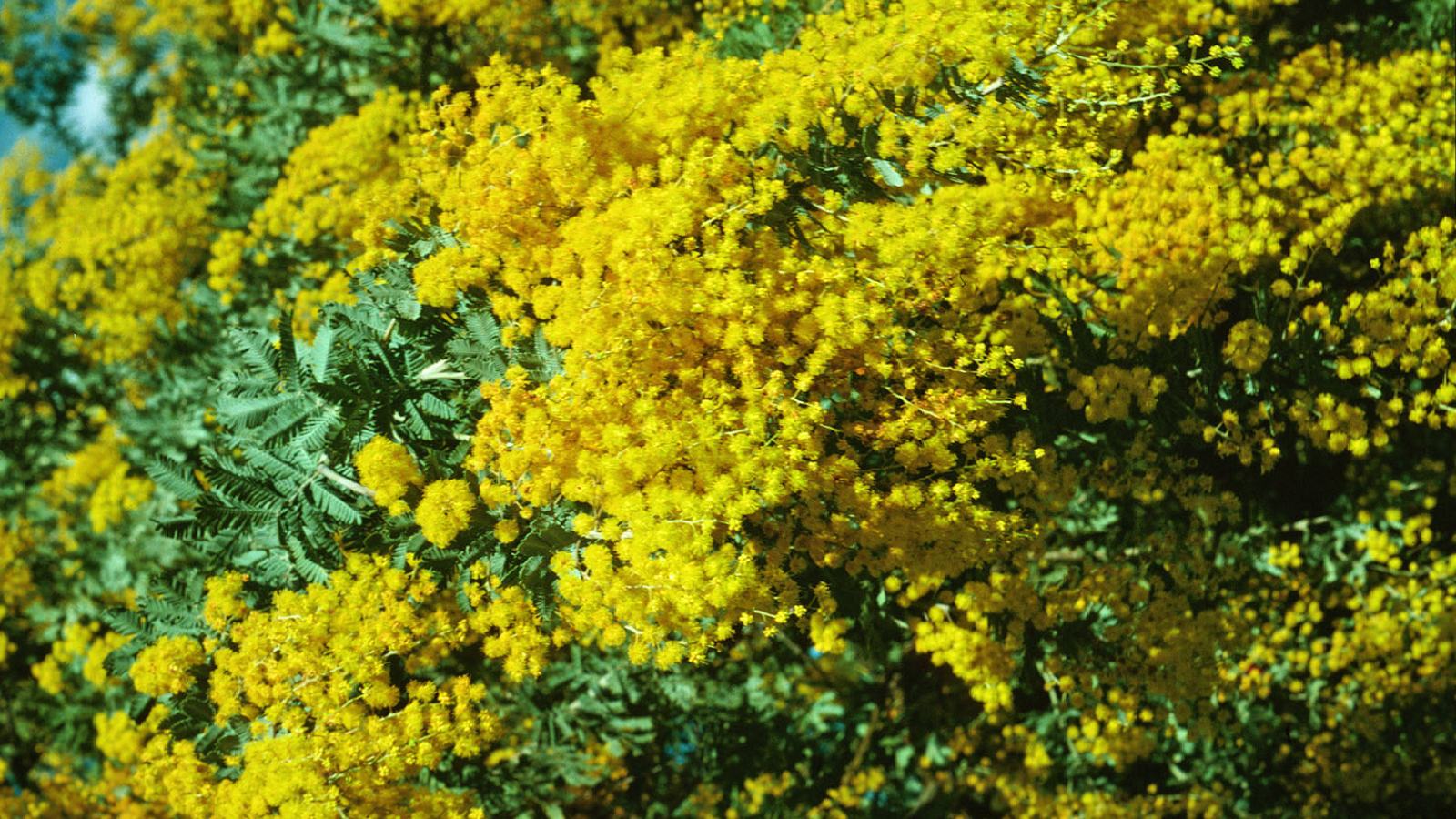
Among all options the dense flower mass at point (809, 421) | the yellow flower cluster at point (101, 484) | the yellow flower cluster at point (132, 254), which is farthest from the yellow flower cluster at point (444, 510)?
the yellow flower cluster at point (132, 254)

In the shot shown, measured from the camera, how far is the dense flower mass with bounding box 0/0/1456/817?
3.58 m

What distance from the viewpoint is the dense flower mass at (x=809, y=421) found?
3576 mm

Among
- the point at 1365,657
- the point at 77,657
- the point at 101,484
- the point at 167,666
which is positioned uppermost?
the point at 167,666

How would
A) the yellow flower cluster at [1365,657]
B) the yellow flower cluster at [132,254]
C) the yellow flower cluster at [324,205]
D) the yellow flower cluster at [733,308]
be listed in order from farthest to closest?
the yellow flower cluster at [132,254], the yellow flower cluster at [324,205], the yellow flower cluster at [1365,657], the yellow flower cluster at [733,308]

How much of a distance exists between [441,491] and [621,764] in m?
4.14

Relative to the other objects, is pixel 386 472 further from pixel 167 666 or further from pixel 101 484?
pixel 101 484

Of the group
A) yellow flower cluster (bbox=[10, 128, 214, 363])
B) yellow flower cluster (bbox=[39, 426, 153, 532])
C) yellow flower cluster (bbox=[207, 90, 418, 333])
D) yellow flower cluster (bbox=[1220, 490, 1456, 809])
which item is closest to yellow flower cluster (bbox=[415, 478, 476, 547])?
yellow flower cluster (bbox=[207, 90, 418, 333])

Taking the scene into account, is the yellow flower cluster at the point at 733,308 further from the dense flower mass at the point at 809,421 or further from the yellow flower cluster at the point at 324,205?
the yellow flower cluster at the point at 324,205

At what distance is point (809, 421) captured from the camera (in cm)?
342

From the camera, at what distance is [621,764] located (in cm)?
713

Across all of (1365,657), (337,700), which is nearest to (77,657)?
(337,700)

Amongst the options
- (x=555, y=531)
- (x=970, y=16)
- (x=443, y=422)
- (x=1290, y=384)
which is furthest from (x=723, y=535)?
(x=1290, y=384)

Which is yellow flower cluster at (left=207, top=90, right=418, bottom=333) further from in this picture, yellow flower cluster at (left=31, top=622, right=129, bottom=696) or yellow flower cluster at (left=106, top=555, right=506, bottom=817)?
yellow flower cluster at (left=31, top=622, right=129, bottom=696)

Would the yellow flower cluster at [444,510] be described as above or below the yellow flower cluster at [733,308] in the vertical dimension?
below
